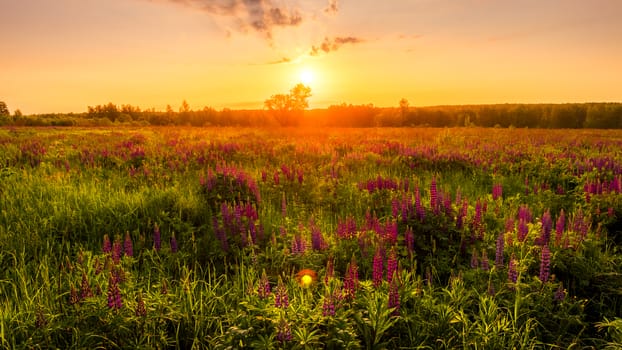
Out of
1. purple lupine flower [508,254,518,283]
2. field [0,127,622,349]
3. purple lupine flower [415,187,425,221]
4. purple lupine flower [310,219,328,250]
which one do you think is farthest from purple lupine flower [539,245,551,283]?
purple lupine flower [310,219,328,250]

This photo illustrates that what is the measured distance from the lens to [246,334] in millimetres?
2123

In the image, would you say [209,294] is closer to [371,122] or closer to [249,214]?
[249,214]

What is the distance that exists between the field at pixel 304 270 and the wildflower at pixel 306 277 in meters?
0.01

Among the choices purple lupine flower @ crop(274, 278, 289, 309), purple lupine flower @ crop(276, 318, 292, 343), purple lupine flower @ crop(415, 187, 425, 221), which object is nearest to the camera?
purple lupine flower @ crop(276, 318, 292, 343)

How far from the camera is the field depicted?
7.84 feet

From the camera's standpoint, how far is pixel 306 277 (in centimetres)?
305

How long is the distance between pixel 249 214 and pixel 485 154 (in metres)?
8.48

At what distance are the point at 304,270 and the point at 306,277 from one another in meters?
0.19

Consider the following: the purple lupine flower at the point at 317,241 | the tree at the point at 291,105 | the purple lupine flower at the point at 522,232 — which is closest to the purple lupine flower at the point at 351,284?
the purple lupine flower at the point at 317,241

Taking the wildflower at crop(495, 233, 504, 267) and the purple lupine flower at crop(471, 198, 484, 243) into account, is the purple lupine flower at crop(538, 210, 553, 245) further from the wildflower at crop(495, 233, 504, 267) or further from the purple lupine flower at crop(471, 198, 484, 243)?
the wildflower at crop(495, 233, 504, 267)

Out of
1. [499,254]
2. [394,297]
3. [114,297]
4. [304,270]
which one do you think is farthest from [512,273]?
[114,297]

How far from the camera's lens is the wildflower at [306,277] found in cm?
292

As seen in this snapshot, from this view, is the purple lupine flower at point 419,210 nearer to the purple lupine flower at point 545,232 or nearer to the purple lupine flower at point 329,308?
the purple lupine flower at point 545,232

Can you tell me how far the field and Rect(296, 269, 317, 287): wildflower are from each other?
0.04ft
